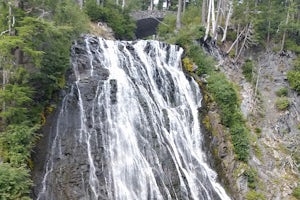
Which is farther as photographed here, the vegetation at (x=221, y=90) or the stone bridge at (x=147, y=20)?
the stone bridge at (x=147, y=20)

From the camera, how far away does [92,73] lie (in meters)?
17.7

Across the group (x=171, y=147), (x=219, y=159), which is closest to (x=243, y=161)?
(x=219, y=159)

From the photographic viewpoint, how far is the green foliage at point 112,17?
26.8 meters

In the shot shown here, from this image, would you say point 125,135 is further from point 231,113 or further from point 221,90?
point 221,90

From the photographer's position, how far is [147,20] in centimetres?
3428

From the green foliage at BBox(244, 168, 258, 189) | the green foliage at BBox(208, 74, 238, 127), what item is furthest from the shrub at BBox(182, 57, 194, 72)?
the green foliage at BBox(244, 168, 258, 189)

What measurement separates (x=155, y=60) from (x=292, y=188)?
32.5 feet

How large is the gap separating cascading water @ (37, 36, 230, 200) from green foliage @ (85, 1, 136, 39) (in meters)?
7.39

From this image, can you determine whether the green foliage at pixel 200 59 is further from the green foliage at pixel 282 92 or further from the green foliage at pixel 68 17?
the green foliage at pixel 68 17

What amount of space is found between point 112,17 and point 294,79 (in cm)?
1420

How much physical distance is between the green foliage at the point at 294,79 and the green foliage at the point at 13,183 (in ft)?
61.5

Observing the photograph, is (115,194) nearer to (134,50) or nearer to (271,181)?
(271,181)

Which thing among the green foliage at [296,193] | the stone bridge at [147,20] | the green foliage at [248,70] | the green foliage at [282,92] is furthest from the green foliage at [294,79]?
the stone bridge at [147,20]

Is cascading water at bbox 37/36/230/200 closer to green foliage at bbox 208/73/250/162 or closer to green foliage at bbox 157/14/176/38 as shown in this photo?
green foliage at bbox 208/73/250/162
